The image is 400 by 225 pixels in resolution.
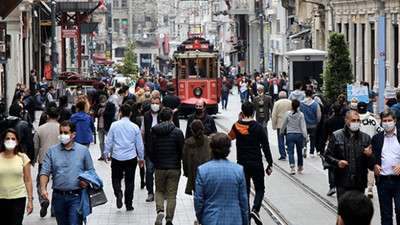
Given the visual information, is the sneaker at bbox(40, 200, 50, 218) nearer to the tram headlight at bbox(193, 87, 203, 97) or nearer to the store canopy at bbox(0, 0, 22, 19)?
the store canopy at bbox(0, 0, 22, 19)

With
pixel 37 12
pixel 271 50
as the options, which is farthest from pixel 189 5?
pixel 37 12

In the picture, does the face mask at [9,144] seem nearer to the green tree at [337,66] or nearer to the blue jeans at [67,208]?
the blue jeans at [67,208]

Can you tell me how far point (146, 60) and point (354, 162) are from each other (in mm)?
123841

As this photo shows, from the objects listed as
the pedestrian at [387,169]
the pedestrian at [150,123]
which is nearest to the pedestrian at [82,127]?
the pedestrian at [150,123]

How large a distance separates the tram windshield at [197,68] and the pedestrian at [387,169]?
27274 mm

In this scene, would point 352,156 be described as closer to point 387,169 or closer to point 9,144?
point 387,169

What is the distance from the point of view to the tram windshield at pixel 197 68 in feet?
132

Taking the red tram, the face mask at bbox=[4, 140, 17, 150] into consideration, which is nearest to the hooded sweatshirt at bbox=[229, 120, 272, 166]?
the face mask at bbox=[4, 140, 17, 150]

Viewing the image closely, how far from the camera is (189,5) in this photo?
134 meters

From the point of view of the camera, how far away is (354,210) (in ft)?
22.4

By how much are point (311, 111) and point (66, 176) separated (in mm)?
11963

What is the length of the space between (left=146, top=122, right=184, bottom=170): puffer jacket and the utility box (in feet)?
82.8

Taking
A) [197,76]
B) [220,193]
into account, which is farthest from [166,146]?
[197,76]

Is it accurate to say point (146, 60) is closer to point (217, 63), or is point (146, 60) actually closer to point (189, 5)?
point (189, 5)
